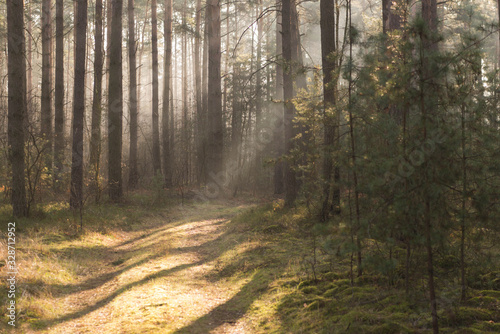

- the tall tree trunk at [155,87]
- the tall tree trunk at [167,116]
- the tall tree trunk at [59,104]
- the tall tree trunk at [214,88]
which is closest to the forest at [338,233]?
the tall tree trunk at [59,104]

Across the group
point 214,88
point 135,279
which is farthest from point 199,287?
point 214,88

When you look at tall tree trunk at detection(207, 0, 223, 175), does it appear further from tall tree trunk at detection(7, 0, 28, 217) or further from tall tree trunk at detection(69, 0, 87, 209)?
tall tree trunk at detection(7, 0, 28, 217)

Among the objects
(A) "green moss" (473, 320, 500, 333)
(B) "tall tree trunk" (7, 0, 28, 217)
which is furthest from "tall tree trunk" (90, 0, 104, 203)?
(A) "green moss" (473, 320, 500, 333)

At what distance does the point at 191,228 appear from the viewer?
10.8 m

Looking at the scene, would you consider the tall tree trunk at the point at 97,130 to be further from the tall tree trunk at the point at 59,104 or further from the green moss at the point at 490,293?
the green moss at the point at 490,293

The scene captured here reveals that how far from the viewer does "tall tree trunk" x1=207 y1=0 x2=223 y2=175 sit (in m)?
15.9

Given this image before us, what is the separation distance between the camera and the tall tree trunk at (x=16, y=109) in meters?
8.35

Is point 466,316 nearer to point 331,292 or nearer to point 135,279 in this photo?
point 331,292

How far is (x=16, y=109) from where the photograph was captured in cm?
848

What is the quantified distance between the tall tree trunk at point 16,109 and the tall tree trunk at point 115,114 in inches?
153

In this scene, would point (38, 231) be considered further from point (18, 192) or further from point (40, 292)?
point (40, 292)

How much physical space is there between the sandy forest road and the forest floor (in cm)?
2

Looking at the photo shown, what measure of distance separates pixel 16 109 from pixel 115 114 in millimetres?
4294

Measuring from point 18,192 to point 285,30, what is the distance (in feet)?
26.6
